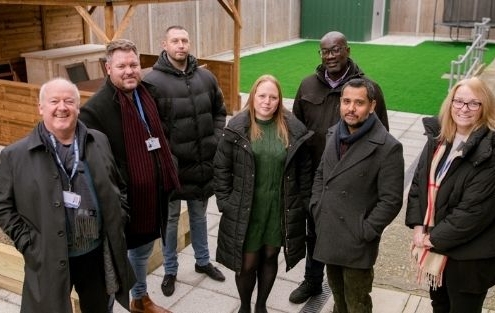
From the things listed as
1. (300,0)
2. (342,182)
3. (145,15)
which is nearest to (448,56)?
(300,0)

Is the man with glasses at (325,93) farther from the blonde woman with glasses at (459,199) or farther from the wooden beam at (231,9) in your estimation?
the wooden beam at (231,9)

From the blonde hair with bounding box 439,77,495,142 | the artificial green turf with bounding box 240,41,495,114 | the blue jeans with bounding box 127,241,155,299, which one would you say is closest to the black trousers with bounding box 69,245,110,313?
the blue jeans with bounding box 127,241,155,299

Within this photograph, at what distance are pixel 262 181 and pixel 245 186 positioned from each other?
0.38ft

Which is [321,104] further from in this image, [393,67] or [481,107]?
[393,67]

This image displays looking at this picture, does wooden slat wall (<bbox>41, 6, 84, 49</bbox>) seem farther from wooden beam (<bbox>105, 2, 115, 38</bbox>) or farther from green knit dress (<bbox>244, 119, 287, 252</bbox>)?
green knit dress (<bbox>244, 119, 287, 252</bbox>)

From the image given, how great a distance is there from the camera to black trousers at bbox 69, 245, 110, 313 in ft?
9.71

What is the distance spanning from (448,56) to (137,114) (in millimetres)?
18186

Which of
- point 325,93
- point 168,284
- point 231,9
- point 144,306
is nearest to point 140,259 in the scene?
point 144,306

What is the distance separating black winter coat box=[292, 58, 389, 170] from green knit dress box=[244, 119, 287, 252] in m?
0.41

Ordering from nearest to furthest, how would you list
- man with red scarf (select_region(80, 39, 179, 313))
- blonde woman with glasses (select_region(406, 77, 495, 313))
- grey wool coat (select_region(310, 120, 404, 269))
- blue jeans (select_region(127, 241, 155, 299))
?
blonde woman with glasses (select_region(406, 77, 495, 313)), grey wool coat (select_region(310, 120, 404, 269)), man with red scarf (select_region(80, 39, 179, 313)), blue jeans (select_region(127, 241, 155, 299))

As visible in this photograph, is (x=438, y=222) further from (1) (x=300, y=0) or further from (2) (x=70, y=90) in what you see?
(1) (x=300, y=0)

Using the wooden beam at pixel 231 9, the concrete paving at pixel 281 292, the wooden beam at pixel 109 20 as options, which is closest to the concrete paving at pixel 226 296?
the concrete paving at pixel 281 292

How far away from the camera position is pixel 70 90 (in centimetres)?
278

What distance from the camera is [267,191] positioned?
350cm
